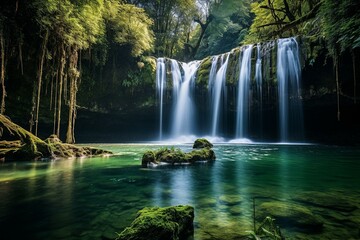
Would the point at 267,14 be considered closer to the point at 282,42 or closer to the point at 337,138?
the point at 282,42

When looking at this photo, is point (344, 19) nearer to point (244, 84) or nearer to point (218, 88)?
point (244, 84)

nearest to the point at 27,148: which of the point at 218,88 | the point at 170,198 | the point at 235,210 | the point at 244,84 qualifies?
the point at 170,198

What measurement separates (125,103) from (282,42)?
12954 millimetres

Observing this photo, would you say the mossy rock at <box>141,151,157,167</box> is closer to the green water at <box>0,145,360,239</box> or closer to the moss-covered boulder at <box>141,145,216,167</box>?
the moss-covered boulder at <box>141,145,216,167</box>

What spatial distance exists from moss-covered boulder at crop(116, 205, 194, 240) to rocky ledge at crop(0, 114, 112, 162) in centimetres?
885

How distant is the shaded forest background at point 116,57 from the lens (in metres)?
11.2

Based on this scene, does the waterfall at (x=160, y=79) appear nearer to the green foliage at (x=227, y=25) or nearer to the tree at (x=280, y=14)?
the tree at (x=280, y=14)

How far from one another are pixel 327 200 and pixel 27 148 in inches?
413

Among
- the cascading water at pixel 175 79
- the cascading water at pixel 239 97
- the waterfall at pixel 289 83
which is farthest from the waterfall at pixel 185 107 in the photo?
the waterfall at pixel 289 83

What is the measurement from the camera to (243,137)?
21.4 metres

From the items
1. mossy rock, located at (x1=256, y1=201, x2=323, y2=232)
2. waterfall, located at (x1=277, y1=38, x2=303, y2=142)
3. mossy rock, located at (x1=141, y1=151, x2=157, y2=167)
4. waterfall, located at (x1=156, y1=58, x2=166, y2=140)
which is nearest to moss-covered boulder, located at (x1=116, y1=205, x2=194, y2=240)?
mossy rock, located at (x1=256, y1=201, x2=323, y2=232)

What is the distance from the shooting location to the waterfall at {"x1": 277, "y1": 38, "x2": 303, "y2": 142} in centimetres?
1556

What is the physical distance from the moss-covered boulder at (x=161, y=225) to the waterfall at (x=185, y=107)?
61.3 feet

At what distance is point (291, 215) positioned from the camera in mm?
3395
